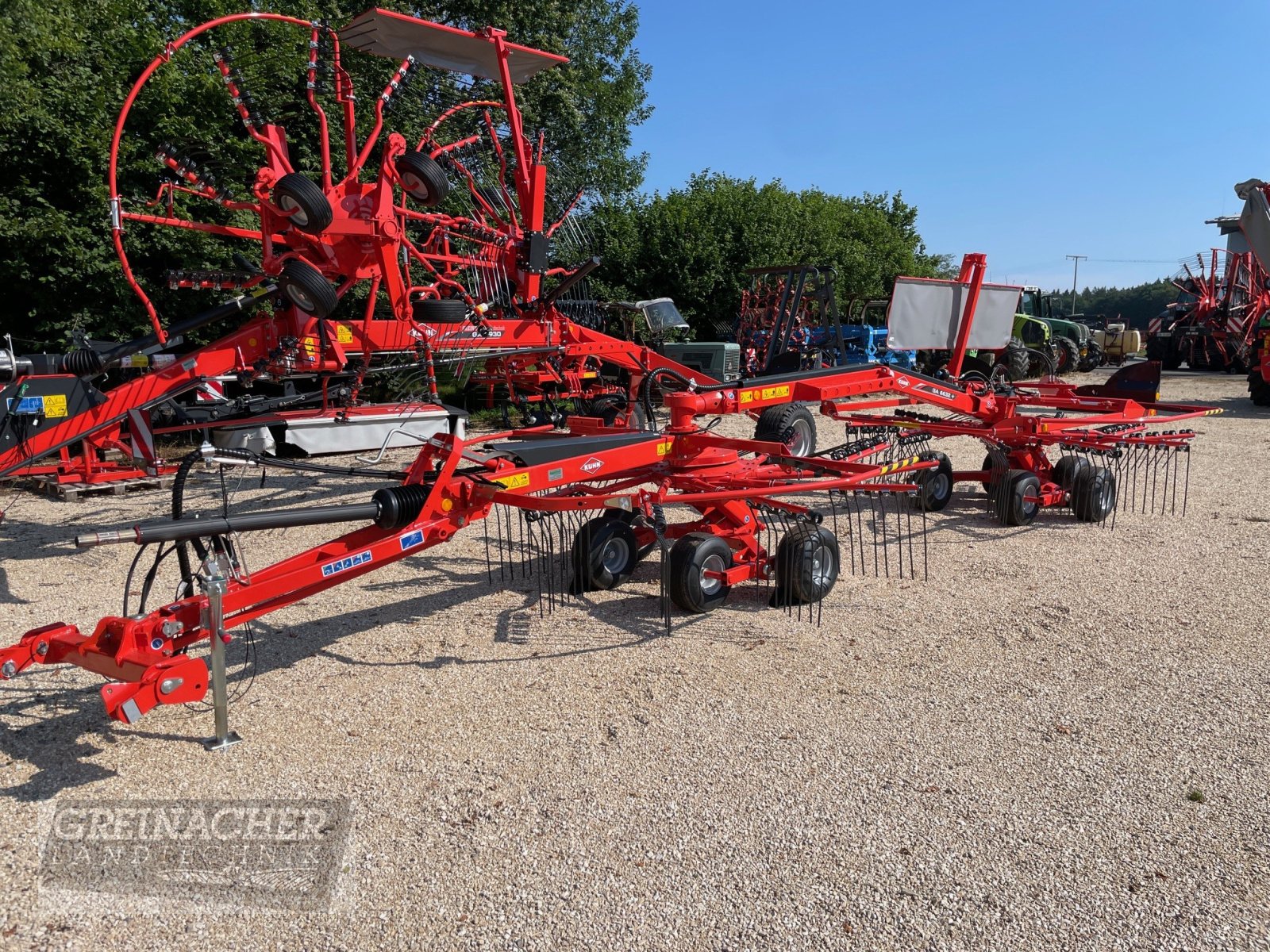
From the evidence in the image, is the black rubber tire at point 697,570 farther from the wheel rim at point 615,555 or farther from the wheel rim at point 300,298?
the wheel rim at point 300,298

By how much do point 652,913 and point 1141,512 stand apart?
7.22 m

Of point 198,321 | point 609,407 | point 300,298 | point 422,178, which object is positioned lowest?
point 609,407

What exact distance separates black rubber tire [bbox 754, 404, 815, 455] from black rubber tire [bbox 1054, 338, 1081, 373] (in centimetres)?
1480

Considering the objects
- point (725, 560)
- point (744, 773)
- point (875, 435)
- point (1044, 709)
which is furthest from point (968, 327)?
point (744, 773)

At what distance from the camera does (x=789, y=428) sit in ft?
33.5

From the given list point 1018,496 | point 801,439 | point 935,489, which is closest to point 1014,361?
point 801,439

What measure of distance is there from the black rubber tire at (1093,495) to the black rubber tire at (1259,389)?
11.5 m

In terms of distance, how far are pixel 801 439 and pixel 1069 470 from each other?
340 cm

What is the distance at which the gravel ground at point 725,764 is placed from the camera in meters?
2.83

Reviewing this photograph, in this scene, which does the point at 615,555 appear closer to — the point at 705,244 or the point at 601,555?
the point at 601,555

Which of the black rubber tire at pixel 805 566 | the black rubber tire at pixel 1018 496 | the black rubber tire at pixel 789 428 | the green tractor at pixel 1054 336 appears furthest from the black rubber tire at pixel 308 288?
A: the green tractor at pixel 1054 336

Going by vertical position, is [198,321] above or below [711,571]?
above

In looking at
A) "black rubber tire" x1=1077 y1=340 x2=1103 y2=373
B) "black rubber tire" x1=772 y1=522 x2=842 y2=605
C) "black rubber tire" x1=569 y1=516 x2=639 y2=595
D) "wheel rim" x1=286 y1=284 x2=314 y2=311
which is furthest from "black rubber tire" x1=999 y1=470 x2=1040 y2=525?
"black rubber tire" x1=1077 y1=340 x2=1103 y2=373

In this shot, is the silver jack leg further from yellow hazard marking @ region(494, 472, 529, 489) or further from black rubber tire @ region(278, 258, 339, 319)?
black rubber tire @ region(278, 258, 339, 319)
